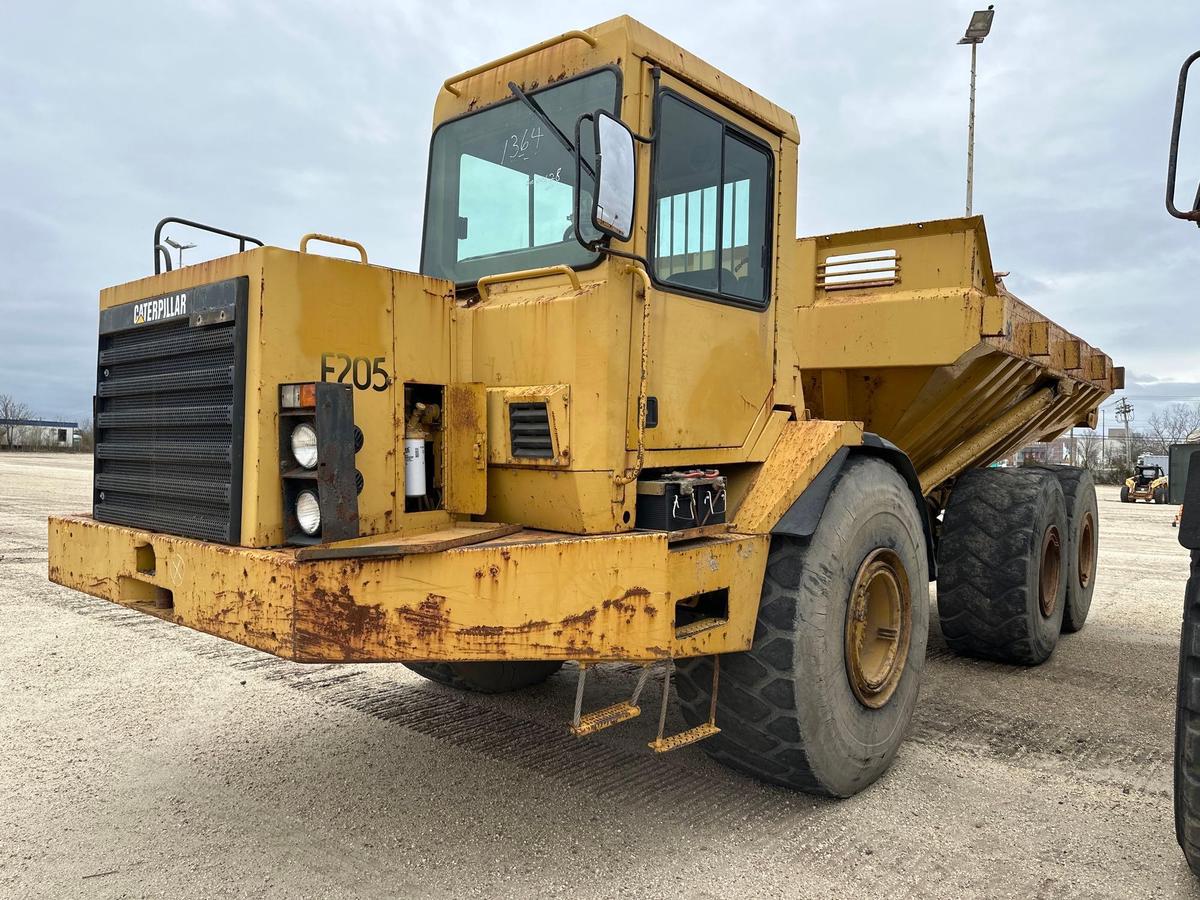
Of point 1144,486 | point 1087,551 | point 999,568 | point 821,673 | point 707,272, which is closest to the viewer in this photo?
point 821,673

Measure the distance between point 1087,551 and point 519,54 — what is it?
20.9 feet

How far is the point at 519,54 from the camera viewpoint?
3594mm

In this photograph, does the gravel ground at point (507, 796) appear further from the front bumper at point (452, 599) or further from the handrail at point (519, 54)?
the handrail at point (519, 54)

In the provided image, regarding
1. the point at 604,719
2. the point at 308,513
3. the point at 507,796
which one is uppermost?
the point at 308,513

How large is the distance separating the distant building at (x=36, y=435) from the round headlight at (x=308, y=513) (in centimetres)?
5601

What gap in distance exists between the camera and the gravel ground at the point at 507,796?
306cm

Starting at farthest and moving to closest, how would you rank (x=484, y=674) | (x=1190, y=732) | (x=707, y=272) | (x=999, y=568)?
(x=999, y=568) < (x=484, y=674) < (x=707, y=272) < (x=1190, y=732)

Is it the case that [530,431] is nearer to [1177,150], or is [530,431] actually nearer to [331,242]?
[331,242]

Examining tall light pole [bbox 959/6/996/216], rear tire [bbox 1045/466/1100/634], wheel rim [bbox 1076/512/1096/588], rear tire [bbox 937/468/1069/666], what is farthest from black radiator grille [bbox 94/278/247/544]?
tall light pole [bbox 959/6/996/216]

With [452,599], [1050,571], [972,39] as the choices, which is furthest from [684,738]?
[972,39]

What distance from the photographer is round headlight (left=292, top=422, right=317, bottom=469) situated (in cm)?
281

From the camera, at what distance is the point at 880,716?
3.91 meters

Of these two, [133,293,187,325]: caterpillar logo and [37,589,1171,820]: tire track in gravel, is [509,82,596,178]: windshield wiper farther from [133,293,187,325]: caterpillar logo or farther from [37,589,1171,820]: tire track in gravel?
[37,589,1171,820]: tire track in gravel

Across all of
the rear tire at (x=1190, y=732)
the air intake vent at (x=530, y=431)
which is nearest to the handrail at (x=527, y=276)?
the air intake vent at (x=530, y=431)
